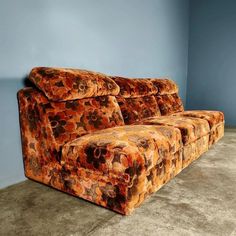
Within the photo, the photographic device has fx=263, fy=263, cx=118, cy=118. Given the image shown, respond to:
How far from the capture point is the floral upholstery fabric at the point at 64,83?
1825mm

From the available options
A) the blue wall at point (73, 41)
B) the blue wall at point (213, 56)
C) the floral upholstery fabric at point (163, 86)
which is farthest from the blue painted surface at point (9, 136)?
the blue wall at point (213, 56)

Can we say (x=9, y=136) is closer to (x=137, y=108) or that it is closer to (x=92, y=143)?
(x=92, y=143)

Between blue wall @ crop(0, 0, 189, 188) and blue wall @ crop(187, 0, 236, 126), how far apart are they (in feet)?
2.77

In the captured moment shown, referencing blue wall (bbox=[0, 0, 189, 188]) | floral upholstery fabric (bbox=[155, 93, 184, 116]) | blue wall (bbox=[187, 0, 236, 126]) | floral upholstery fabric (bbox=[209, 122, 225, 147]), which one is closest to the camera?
blue wall (bbox=[0, 0, 189, 188])

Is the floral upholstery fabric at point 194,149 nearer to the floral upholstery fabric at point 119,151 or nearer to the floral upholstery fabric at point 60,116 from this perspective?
the floral upholstery fabric at point 119,151

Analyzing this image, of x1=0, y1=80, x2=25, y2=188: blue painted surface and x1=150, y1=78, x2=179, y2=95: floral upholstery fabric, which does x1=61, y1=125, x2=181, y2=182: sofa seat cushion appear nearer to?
x1=0, y1=80, x2=25, y2=188: blue painted surface

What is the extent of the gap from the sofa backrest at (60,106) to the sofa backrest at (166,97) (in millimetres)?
1340

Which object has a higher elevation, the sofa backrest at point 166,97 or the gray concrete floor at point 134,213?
the sofa backrest at point 166,97

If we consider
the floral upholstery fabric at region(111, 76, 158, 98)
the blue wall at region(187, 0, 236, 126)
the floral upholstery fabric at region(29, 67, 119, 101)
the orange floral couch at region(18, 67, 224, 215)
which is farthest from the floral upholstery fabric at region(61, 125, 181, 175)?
the blue wall at region(187, 0, 236, 126)

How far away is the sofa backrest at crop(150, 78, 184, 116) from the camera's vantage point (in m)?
3.29

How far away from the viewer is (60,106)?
187cm

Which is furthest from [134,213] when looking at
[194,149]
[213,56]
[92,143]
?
[213,56]

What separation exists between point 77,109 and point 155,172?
0.73m

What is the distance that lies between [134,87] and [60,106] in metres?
1.15
